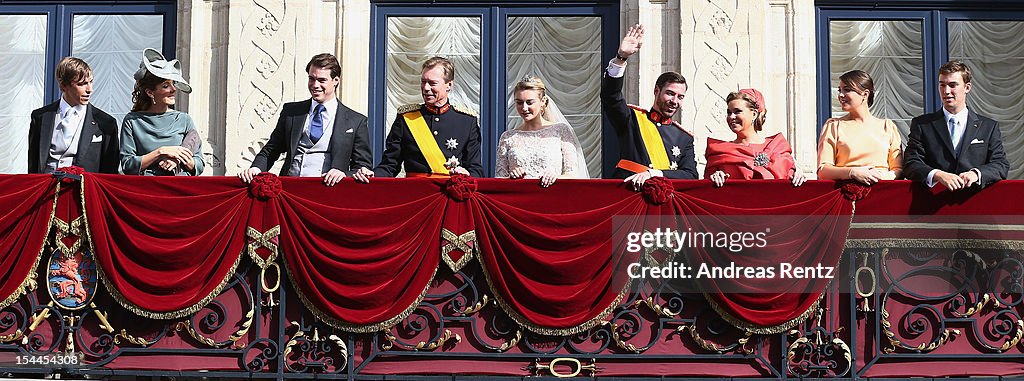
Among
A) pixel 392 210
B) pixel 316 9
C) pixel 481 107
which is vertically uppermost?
pixel 316 9

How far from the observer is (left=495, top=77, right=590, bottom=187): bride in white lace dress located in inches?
382

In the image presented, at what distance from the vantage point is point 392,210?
30.4 feet

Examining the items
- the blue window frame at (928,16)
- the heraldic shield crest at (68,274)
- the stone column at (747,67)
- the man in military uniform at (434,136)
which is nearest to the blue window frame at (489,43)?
the stone column at (747,67)

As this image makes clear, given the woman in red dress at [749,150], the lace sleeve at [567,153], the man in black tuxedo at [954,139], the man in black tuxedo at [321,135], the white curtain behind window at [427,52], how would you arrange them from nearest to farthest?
1. the man in black tuxedo at [954,139]
2. the woman in red dress at [749,150]
3. the man in black tuxedo at [321,135]
4. the lace sleeve at [567,153]
5. the white curtain behind window at [427,52]

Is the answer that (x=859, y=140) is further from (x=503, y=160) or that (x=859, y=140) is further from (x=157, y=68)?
(x=157, y=68)

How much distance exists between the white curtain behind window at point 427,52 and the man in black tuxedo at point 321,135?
9.38 feet

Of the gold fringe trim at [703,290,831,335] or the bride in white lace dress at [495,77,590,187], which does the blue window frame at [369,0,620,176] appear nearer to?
the bride in white lace dress at [495,77,590,187]

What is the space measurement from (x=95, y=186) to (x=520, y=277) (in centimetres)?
290

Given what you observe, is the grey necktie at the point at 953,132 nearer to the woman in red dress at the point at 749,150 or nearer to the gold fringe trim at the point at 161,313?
the woman in red dress at the point at 749,150

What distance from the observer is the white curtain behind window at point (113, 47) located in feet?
42.2

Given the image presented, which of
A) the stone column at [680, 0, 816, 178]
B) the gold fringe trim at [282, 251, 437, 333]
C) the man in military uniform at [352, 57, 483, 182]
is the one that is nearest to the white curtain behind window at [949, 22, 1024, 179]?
the stone column at [680, 0, 816, 178]

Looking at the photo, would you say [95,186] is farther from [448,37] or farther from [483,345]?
[448,37]

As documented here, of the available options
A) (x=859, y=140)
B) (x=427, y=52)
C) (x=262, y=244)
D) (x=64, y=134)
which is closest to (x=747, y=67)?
(x=859, y=140)

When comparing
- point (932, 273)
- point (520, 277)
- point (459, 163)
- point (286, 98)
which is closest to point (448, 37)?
point (286, 98)
